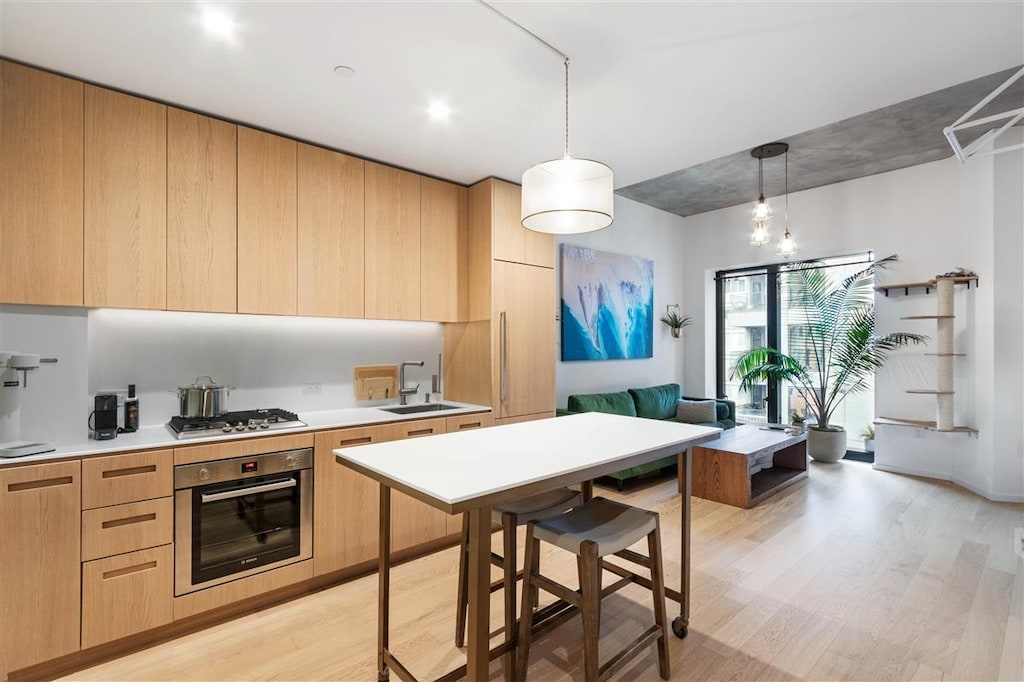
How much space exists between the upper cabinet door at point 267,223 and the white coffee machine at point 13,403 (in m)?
0.94

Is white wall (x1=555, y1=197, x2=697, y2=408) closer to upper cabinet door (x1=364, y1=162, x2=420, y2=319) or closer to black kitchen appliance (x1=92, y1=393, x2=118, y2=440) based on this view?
upper cabinet door (x1=364, y1=162, x2=420, y2=319)

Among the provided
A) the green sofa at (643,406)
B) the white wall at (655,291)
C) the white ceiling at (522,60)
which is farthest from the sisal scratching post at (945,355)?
the white ceiling at (522,60)

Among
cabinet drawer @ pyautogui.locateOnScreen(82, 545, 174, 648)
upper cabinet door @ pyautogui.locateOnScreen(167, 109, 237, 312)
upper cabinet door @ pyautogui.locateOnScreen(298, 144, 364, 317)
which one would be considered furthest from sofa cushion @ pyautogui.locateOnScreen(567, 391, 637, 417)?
cabinet drawer @ pyautogui.locateOnScreen(82, 545, 174, 648)

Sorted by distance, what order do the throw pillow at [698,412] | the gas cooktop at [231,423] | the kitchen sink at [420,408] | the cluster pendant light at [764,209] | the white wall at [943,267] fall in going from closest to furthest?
the gas cooktop at [231,423]
the kitchen sink at [420,408]
the cluster pendant light at [764,209]
the white wall at [943,267]
the throw pillow at [698,412]

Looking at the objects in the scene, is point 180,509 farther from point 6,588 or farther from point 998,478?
point 998,478

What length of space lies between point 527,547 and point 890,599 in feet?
7.11

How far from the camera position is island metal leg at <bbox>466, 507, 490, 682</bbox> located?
1.41m

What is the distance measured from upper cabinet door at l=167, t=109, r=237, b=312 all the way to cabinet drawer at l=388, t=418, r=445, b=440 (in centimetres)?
122

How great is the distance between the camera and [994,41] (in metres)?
2.13

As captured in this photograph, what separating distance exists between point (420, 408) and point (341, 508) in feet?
3.28

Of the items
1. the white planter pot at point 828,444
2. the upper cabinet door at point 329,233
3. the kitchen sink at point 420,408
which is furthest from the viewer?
the white planter pot at point 828,444

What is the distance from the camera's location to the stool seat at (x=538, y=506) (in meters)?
2.12

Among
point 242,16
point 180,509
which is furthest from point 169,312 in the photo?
point 242,16

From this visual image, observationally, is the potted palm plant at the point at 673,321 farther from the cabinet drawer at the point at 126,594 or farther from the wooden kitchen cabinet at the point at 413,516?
the cabinet drawer at the point at 126,594
